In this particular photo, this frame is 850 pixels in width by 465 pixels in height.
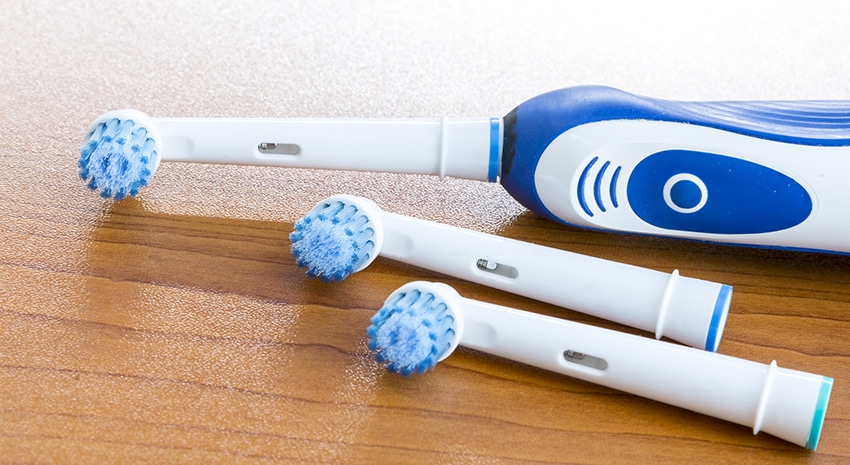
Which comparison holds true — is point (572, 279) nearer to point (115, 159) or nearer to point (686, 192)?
point (686, 192)

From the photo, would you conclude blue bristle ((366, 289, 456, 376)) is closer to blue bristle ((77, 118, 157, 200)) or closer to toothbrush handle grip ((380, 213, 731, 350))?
toothbrush handle grip ((380, 213, 731, 350))

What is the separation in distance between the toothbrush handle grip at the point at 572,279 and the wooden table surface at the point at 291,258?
0.05 ft

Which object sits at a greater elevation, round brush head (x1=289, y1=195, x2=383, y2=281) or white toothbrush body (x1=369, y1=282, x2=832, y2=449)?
round brush head (x1=289, y1=195, x2=383, y2=281)

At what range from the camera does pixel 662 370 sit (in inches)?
19.2

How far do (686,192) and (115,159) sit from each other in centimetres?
31

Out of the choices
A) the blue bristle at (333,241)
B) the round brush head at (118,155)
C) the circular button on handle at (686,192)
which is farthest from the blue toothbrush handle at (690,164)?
the round brush head at (118,155)

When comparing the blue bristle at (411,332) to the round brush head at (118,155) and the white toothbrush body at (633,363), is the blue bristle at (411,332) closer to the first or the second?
the white toothbrush body at (633,363)

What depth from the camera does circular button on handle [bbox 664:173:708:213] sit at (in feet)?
1.89

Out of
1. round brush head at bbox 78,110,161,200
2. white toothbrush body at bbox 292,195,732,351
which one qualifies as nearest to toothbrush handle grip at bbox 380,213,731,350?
white toothbrush body at bbox 292,195,732,351

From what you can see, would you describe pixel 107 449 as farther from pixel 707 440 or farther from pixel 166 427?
pixel 707 440

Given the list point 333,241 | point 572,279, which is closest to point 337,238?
point 333,241

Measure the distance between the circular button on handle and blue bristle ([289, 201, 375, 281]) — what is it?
0.54 ft

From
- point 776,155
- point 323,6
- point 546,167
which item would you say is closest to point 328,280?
point 546,167

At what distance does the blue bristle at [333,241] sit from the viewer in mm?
546
